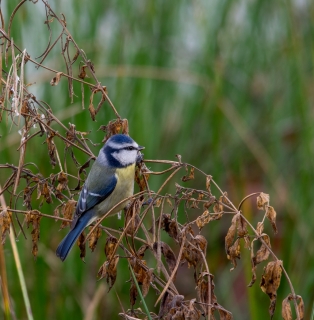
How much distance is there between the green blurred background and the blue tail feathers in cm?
69

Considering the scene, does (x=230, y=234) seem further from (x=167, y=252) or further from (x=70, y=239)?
(x=70, y=239)

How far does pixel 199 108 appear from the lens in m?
3.57

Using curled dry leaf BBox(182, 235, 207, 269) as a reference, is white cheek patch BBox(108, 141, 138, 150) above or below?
above

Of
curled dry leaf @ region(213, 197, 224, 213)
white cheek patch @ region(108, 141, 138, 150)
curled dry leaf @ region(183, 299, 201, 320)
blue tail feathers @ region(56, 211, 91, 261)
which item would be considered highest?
white cheek patch @ region(108, 141, 138, 150)

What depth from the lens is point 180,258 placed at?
146cm

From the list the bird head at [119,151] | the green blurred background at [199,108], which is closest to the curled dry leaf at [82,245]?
the bird head at [119,151]

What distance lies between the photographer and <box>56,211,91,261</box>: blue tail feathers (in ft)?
6.43

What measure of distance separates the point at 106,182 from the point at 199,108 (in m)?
1.34

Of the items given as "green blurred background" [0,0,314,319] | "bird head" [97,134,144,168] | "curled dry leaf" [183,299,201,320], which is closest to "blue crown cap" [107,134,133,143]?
"bird head" [97,134,144,168]

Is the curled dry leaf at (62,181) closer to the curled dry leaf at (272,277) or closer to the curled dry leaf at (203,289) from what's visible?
the curled dry leaf at (203,289)

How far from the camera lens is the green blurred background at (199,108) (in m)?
2.96

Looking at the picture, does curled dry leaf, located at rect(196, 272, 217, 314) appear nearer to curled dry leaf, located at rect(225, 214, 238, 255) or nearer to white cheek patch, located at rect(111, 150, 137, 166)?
Answer: curled dry leaf, located at rect(225, 214, 238, 255)

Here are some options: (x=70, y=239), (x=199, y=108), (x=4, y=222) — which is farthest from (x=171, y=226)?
(x=199, y=108)

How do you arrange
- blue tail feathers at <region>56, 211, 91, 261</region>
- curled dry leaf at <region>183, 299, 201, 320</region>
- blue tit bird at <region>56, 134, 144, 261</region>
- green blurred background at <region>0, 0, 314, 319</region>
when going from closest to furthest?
curled dry leaf at <region>183, 299, 201, 320</region> < blue tail feathers at <region>56, 211, 91, 261</region> < blue tit bird at <region>56, 134, 144, 261</region> < green blurred background at <region>0, 0, 314, 319</region>
